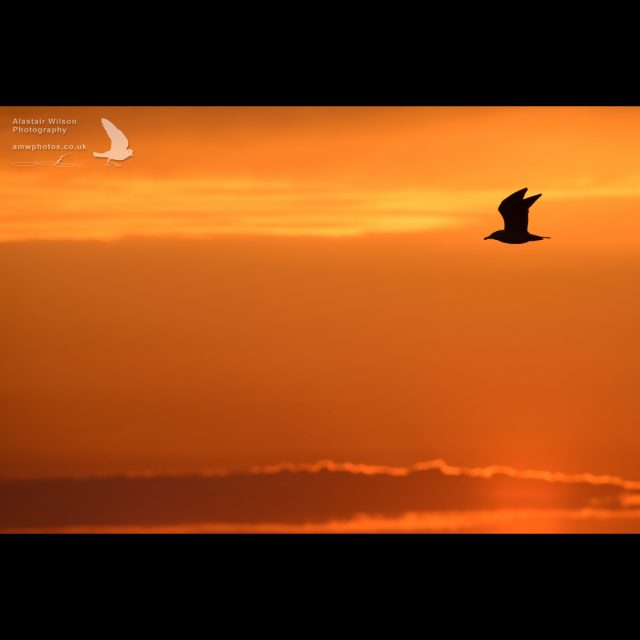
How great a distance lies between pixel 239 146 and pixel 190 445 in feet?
4.71

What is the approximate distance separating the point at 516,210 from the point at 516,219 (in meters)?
0.05

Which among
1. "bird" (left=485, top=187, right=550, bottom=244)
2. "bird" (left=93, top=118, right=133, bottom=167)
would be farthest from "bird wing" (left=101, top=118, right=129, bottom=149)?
"bird" (left=485, top=187, right=550, bottom=244)

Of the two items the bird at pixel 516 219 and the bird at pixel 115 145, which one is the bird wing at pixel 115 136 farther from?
the bird at pixel 516 219

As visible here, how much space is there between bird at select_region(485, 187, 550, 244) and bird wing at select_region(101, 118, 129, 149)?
1776 mm

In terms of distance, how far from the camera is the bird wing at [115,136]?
11945mm

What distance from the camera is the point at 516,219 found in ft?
39.2

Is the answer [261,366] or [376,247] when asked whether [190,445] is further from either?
[376,247]

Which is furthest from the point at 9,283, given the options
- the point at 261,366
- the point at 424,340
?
the point at 424,340

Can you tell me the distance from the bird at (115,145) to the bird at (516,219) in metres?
1.76

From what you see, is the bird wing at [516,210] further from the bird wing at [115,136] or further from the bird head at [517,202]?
the bird wing at [115,136]

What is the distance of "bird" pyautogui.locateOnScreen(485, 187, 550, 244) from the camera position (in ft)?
39.1

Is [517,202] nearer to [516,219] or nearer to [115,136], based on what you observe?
[516,219]

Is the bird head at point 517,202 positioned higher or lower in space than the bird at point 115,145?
lower

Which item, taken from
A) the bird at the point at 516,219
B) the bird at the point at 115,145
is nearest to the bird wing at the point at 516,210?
the bird at the point at 516,219
